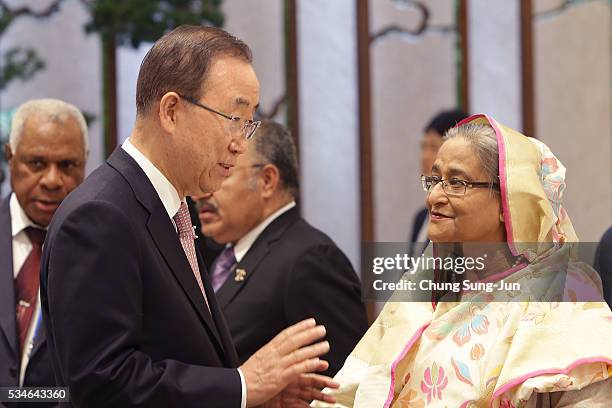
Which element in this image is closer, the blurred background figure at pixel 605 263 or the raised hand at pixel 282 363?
the raised hand at pixel 282 363

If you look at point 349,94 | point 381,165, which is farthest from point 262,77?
point 381,165

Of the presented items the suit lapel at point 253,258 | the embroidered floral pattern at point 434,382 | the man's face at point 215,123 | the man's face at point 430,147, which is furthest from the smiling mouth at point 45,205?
the man's face at point 430,147

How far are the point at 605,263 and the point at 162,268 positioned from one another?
1.29 meters

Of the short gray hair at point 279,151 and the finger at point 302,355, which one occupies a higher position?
the short gray hair at point 279,151

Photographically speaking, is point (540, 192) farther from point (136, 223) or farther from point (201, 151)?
point (136, 223)

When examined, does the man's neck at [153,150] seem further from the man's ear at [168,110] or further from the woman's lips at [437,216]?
the woman's lips at [437,216]

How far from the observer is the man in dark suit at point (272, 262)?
9.15 ft

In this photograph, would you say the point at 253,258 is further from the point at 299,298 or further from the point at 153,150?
the point at 153,150

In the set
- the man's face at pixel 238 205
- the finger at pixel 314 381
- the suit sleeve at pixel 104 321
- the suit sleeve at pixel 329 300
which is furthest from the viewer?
the man's face at pixel 238 205

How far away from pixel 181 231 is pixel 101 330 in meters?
0.39

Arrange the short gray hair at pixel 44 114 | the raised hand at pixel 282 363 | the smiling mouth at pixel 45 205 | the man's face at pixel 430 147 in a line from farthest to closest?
the man's face at pixel 430 147 < the short gray hair at pixel 44 114 < the smiling mouth at pixel 45 205 < the raised hand at pixel 282 363

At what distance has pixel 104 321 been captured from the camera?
1786 millimetres

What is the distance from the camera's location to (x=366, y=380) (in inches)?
91.4

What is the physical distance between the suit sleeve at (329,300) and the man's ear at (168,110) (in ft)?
3.12
